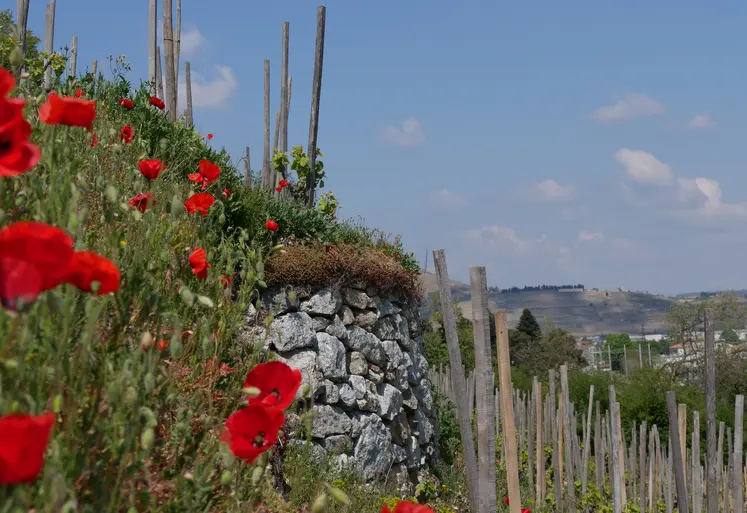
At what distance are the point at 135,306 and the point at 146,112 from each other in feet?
15.3

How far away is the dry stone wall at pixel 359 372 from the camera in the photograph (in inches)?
245

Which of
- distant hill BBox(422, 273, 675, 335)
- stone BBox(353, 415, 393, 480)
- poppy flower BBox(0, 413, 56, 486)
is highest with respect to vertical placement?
distant hill BBox(422, 273, 675, 335)

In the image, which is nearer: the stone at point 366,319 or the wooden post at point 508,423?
the wooden post at point 508,423

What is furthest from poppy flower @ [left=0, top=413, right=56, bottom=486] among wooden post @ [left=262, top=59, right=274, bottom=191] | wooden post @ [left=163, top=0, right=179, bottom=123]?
wooden post @ [left=262, top=59, right=274, bottom=191]

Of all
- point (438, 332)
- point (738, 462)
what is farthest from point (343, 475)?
point (438, 332)

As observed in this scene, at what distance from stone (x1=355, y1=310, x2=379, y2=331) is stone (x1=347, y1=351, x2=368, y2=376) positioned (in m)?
0.28

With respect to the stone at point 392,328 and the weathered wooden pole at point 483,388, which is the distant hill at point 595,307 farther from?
the weathered wooden pole at point 483,388

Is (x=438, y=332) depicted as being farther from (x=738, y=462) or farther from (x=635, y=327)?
(x=635, y=327)

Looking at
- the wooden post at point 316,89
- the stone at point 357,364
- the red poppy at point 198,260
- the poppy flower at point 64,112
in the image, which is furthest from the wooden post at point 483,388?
the wooden post at point 316,89

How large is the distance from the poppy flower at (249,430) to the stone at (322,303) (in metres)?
4.93

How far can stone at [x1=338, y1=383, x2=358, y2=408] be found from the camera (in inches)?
252

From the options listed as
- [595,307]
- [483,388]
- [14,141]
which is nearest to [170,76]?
[483,388]

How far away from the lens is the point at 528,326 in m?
33.8

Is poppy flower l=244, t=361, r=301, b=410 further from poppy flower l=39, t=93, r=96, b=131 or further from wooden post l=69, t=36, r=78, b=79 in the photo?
wooden post l=69, t=36, r=78, b=79
